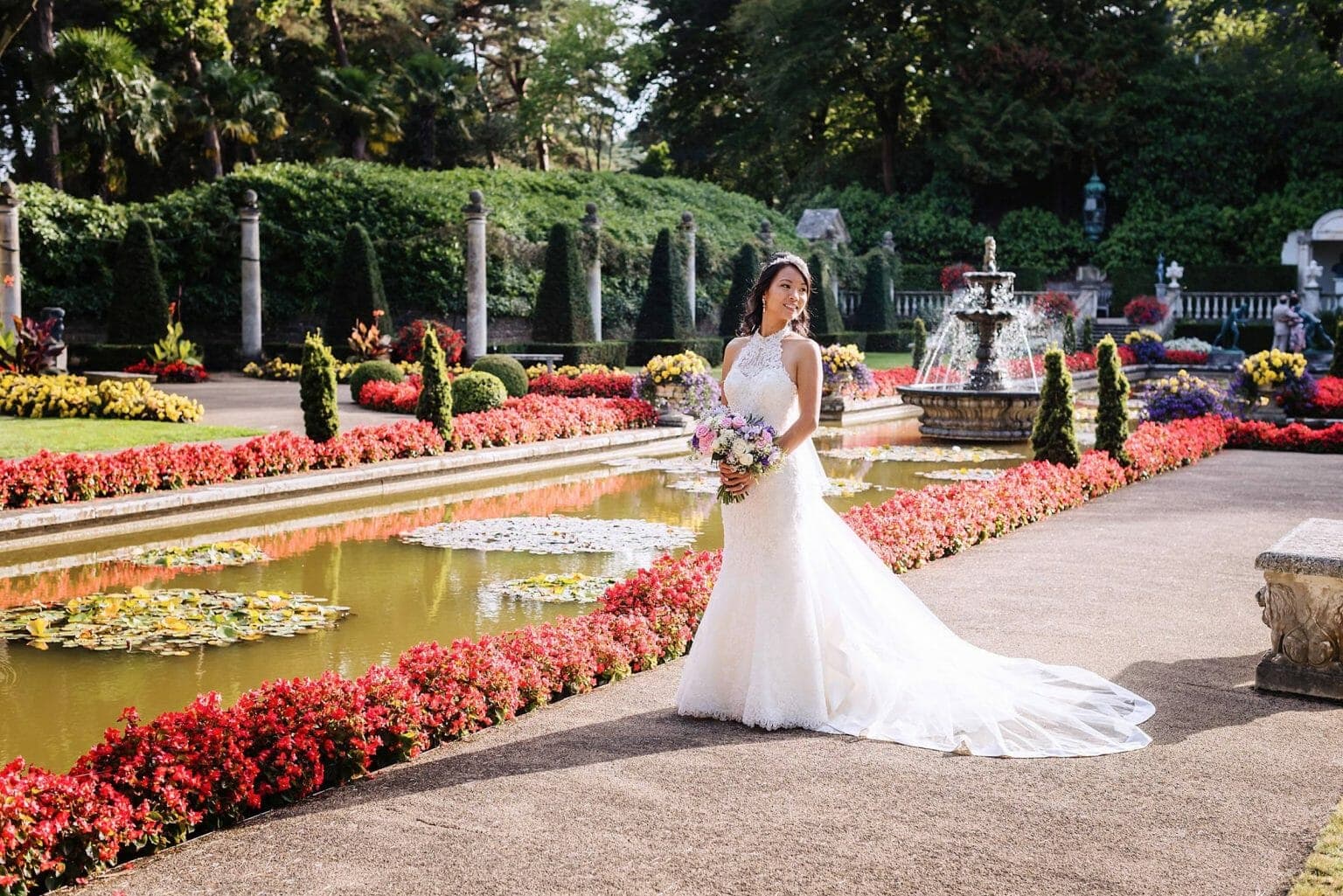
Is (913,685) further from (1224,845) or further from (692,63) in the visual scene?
(692,63)

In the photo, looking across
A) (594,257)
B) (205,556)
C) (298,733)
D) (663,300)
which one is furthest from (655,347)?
(298,733)

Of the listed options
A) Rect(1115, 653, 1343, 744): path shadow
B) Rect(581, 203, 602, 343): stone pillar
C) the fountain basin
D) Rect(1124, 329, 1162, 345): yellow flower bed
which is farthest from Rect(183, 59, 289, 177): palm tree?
Rect(1115, 653, 1343, 744): path shadow

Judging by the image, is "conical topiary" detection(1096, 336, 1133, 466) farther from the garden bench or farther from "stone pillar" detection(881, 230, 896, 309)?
"stone pillar" detection(881, 230, 896, 309)

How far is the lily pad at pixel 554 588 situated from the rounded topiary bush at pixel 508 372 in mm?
11461

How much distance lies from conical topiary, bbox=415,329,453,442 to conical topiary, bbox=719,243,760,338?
1553cm

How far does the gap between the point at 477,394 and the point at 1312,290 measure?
2505cm

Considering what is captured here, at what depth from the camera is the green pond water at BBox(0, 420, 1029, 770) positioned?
5832 mm

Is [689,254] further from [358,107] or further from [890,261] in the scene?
[890,261]

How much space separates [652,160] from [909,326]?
1763cm

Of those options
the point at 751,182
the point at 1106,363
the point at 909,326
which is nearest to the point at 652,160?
the point at 751,182

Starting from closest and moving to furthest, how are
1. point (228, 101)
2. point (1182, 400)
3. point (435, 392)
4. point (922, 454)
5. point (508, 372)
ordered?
point (435, 392), point (922, 454), point (1182, 400), point (508, 372), point (228, 101)

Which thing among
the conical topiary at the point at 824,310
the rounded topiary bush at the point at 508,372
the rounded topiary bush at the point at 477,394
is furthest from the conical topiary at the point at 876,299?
the rounded topiary bush at the point at 477,394

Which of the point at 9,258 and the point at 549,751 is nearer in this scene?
the point at 549,751

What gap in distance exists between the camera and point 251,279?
88.7 ft
